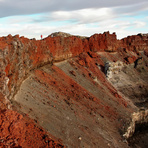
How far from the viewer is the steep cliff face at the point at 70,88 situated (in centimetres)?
1873

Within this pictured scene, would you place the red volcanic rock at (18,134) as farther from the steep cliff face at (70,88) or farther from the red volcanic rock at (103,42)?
the red volcanic rock at (103,42)

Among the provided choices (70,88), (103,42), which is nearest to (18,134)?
(70,88)

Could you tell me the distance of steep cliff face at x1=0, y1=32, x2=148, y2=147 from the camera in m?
18.7

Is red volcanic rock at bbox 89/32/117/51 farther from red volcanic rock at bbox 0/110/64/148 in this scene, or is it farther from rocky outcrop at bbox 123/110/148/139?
red volcanic rock at bbox 0/110/64/148

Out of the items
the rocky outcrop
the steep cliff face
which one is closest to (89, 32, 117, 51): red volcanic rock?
the steep cliff face

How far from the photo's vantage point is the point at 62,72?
96.3 feet

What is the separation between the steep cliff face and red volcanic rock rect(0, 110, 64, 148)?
1.44m

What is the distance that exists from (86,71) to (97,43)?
1275 centimetres

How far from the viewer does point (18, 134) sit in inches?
513

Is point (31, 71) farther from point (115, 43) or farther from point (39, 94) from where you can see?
point (115, 43)

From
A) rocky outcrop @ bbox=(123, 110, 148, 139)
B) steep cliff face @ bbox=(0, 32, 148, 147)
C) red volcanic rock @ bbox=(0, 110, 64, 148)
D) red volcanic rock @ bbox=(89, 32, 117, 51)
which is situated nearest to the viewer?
red volcanic rock @ bbox=(0, 110, 64, 148)

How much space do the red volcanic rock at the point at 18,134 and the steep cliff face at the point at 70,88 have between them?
1.44 m

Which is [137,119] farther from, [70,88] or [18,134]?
[18,134]

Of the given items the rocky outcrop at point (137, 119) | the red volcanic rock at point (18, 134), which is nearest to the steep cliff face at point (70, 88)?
the rocky outcrop at point (137, 119)
